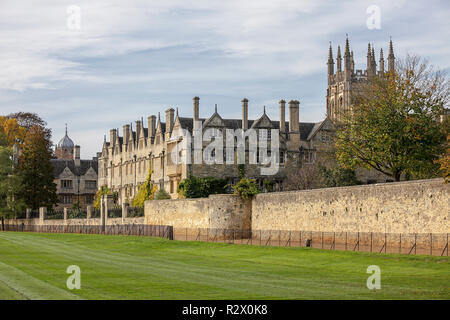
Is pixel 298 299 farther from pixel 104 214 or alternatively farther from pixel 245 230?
pixel 104 214

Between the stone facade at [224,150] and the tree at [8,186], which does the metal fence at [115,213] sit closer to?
the stone facade at [224,150]

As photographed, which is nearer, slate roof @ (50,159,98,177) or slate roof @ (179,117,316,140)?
slate roof @ (179,117,316,140)

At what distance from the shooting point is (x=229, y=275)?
25922 millimetres

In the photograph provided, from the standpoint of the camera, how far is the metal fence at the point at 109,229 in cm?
5431

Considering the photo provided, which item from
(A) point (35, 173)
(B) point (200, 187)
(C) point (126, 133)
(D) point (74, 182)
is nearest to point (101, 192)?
(C) point (126, 133)

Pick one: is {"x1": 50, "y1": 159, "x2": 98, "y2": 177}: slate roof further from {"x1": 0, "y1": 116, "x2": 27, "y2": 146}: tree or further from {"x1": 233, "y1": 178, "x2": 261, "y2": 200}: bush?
{"x1": 233, "y1": 178, "x2": 261, "y2": 200}: bush

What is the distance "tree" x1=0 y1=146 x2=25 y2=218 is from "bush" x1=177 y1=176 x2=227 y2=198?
2499 centimetres

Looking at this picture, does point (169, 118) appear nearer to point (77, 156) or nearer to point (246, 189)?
point (246, 189)

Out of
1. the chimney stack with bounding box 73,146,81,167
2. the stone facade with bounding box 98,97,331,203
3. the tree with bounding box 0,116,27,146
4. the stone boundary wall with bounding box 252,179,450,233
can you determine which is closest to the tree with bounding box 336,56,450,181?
the stone boundary wall with bounding box 252,179,450,233

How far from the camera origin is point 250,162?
69.7 meters

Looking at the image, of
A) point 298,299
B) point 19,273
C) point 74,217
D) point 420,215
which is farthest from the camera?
point 74,217

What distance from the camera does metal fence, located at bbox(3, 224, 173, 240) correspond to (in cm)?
5431
